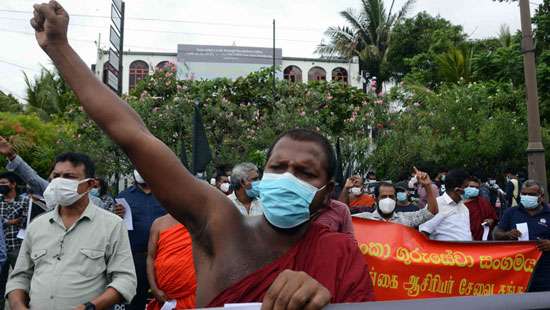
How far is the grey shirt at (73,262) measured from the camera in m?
3.10

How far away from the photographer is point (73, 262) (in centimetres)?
315

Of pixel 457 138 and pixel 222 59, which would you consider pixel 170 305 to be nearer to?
pixel 457 138

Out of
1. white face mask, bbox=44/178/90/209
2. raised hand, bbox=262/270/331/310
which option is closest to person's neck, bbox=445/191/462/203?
white face mask, bbox=44/178/90/209

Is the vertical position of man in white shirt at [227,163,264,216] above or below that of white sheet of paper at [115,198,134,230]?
above

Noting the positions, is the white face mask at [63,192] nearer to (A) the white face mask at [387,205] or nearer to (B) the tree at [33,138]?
(A) the white face mask at [387,205]

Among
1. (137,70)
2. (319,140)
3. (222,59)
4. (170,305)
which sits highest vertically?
(222,59)

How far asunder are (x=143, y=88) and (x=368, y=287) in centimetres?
1969

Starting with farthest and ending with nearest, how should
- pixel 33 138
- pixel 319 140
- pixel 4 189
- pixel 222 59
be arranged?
pixel 222 59 < pixel 33 138 < pixel 4 189 < pixel 319 140

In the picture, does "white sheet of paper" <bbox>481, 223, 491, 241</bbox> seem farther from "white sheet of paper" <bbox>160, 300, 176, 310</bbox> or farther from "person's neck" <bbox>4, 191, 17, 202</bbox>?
"person's neck" <bbox>4, 191, 17, 202</bbox>

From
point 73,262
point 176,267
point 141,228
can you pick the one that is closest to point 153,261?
point 176,267

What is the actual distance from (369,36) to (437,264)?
3235cm

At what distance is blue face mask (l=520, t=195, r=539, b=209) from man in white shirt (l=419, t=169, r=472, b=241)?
666 mm

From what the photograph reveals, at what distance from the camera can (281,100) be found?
19828 mm

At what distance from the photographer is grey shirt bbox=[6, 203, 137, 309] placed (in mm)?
3102
